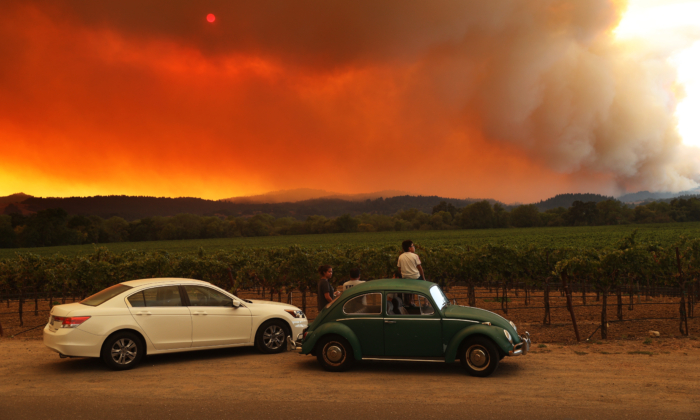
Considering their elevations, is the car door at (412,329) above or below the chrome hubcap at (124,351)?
above

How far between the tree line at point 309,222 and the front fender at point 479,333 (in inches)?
4437

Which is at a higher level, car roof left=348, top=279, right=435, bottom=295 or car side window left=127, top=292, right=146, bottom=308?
car roof left=348, top=279, right=435, bottom=295

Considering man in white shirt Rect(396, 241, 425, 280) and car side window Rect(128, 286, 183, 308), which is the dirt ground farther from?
car side window Rect(128, 286, 183, 308)

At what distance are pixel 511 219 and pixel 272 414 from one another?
13498 cm

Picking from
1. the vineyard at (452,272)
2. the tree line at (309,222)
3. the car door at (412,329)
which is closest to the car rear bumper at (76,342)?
the car door at (412,329)

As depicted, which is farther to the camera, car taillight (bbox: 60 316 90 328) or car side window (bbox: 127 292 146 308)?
car side window (bbox: 127 292 146 308)

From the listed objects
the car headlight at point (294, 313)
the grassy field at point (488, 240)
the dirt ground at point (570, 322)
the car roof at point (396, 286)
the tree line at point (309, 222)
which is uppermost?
the tree line at point (309, 222)

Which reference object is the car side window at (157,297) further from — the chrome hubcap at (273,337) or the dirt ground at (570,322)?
the dirt ground at (570,322)

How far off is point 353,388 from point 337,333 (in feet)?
3.79

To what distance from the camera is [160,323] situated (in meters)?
9.88

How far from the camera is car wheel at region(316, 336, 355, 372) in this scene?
9.09 meters

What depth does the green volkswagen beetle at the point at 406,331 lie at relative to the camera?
28.3 feet

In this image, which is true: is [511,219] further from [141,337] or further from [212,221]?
[141,337]

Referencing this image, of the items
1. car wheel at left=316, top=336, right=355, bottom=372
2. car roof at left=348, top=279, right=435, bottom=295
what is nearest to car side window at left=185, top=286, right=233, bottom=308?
car wheel at left=316, top=336, right=355, bottom=372
